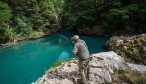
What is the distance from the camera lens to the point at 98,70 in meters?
7.96

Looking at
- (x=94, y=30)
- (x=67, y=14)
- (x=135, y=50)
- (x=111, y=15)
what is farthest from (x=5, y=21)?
(x=135, y=50)

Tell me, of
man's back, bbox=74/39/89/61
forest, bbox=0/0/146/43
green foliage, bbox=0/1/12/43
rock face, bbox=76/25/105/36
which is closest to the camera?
man's back, bbox=74/39/89/61

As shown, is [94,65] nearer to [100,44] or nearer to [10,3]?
[100,44]

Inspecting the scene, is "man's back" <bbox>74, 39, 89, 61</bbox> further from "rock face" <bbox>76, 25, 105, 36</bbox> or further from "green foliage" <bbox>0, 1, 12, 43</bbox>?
"green foliage" <bbox>0, 1, 12, 43</bbox>

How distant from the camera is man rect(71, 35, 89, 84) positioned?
7418mm

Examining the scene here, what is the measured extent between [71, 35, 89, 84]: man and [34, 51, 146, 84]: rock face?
10.1 inches

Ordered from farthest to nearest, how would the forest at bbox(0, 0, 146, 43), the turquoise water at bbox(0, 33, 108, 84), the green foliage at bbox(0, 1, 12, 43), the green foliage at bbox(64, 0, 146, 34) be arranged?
the green foliage at bbox(0, 1, 12, 43) < the forest at bbox(0, 0, 146, 43) < the green foliage at bbox(64, 0, 146, 34) < the turquoise water at bbox(0, 33, 108, 84)

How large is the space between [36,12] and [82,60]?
3366 cm

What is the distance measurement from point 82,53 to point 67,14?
32.5m

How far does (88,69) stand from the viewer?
805cm

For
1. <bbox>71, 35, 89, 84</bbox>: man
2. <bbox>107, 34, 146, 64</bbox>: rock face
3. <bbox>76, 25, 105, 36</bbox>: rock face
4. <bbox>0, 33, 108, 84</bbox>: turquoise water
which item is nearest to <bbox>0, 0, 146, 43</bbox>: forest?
<bbox>76, 25, 105, 36</bbox>: rock face

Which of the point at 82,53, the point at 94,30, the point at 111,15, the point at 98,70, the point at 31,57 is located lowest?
the point at 31,57

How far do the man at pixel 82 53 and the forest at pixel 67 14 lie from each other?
21.0 m

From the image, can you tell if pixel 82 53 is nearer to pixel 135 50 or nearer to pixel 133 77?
pixel 133 77
